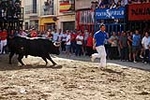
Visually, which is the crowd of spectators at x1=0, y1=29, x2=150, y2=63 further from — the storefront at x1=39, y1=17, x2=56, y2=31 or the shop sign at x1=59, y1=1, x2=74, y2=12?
the storefront at x1=39, y1=17, x2=56, y2=31

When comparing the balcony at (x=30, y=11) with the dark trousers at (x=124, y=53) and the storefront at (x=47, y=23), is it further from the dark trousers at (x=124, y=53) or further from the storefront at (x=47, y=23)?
the dark trousers at (x=124, y=53)

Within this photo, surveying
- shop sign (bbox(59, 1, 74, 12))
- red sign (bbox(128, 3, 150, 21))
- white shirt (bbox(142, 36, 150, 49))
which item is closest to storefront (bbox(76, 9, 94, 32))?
shop sign (bbox(59, 1, 74, 12))

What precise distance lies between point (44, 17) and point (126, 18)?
933 inches

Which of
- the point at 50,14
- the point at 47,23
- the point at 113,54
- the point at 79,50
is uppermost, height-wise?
the point at 50,14

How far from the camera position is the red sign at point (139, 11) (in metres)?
24.4

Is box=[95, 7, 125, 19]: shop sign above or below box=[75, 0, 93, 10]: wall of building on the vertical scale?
below

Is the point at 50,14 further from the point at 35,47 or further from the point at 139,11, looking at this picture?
→ the point at 35,47

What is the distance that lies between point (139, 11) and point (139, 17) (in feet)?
1.06

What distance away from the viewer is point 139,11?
81.1 feet

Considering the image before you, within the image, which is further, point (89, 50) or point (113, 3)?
point (113, 3)

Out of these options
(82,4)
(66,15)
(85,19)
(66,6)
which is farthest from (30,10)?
(85,19)

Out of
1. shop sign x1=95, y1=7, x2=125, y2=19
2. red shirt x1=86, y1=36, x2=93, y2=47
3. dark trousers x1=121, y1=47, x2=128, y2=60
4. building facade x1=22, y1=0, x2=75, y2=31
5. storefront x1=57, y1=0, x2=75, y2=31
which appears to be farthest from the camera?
building facade x1=22, y1=0, x2=75, y2=31

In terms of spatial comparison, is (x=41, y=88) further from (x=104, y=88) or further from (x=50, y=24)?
(x=50, y=24)

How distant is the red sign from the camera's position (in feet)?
80.0
